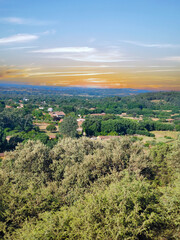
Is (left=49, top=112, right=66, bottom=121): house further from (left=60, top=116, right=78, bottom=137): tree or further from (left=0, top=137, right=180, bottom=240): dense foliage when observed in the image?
(left=0, top=137, right=180, bottom=240): dense foliage

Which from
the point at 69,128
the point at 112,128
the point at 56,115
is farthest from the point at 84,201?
the point at 56,115

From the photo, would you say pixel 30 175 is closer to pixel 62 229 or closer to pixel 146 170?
pixel 62 229

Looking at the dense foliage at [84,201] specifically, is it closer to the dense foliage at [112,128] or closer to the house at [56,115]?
the dense foliage at [112,128]

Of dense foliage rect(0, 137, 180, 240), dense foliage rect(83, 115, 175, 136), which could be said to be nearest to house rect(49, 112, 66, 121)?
dense foliage rect(83, 115, 175, 136)

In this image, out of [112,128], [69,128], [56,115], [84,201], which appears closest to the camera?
[84,201]

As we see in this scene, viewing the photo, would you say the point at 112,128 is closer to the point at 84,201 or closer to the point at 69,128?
the point at 69,128

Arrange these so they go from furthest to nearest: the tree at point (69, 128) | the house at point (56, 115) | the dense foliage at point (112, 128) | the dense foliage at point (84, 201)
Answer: the house at point (56, 115)
the dense foliage at point (112, 128)
the tree at point (69, 128)
the dense foliage at point (84, 201)

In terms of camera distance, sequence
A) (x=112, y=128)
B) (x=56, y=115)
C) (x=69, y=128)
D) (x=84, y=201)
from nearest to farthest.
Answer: (x=84, y=201) → (x=69, y=128) → (x=112, y=128) → (x=56, y=115)

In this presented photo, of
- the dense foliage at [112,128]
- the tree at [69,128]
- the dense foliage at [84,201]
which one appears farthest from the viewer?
the dense foliage at [112,128]

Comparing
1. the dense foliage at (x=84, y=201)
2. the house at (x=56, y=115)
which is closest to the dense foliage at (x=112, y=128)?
the house at (x=56, y=115)
